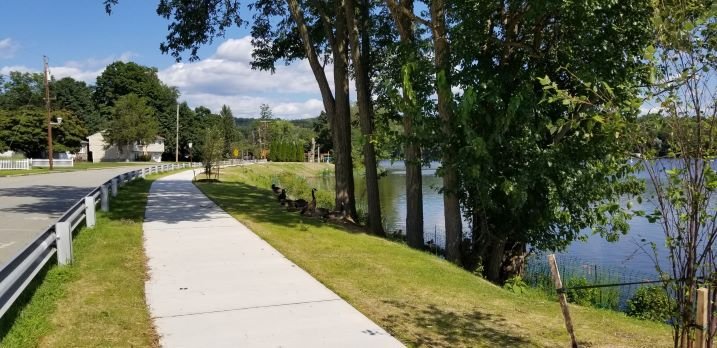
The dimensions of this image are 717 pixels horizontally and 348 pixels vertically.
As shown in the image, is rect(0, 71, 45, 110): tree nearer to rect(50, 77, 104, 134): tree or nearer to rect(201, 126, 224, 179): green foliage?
rect(50, 77, 104, 134): tree

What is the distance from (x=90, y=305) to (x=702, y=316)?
597 cm

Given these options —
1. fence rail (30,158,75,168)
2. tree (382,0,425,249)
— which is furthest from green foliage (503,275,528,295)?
fence rail (30,158,75,168)

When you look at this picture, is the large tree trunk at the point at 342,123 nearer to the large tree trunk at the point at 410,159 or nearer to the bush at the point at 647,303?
the large tree trunk at the point at 410,159

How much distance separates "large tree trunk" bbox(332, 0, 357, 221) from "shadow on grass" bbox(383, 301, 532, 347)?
984 centimetres

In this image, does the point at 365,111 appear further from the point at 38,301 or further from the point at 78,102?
the point at 78,102

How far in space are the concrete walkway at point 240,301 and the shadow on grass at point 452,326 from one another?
1.27 ft

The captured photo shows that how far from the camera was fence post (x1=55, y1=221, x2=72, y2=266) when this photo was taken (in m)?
8.22

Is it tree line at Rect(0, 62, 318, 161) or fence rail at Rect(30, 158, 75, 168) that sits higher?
tree line at Rect(0, 62, 318, 161)

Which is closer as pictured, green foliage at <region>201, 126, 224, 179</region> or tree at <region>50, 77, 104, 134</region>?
green foliage at <region>201, 126, 224, 179</region>

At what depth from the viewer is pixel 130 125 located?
77500 mm

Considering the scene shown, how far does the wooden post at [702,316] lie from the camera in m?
3.76

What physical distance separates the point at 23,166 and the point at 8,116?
23040 mm

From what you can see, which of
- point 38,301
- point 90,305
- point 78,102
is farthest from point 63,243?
point 78,102

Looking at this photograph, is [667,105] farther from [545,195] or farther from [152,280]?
[545,195]
